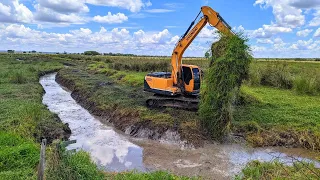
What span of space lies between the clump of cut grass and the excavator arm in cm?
94

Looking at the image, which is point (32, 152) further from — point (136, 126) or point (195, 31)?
point (195, 31)

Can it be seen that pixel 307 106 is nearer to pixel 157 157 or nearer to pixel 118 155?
pixel 157 157

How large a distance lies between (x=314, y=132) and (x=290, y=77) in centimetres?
1204

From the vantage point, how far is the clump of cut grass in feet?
39.7

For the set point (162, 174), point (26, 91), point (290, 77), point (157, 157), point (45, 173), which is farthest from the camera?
point (290, 77)

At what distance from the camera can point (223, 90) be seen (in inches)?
485

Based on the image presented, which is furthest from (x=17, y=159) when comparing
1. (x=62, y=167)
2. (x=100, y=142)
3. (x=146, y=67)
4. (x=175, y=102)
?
(x=146, y=67)

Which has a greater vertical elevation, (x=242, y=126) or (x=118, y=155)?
(x=242, y=126)

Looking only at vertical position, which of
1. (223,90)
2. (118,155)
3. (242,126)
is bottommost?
(118,155)

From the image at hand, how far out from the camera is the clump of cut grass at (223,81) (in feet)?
39.7

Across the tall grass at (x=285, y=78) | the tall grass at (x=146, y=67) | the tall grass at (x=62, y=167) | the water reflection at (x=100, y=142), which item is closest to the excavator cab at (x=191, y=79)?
the water reflection at (x=100, y=142)

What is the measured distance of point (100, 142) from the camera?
13102 millimetres

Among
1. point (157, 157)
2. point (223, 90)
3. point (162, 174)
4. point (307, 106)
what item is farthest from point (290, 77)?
point (162, 174)

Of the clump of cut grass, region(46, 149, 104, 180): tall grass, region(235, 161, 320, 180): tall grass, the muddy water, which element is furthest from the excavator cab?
region(46, 149, 104, 180): tall grass
